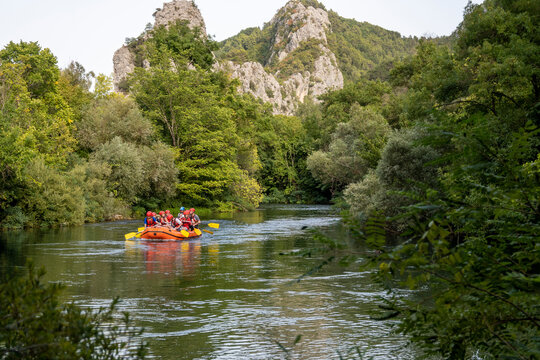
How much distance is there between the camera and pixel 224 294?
13656 mm

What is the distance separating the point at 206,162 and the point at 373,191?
78.5ft

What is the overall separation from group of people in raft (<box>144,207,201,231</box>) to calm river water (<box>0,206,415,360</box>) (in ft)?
8.12

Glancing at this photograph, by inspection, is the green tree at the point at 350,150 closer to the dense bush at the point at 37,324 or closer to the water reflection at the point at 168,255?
the water reflection at the point at 168,255

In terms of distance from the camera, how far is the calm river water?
9.37 meters

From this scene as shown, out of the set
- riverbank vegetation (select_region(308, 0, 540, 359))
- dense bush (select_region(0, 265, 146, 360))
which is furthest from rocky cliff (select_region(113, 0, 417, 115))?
dense bush (select_region(0, 265, 146, 360))

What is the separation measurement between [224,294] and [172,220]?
15.2m

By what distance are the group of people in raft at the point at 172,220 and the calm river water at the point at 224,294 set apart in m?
2.48

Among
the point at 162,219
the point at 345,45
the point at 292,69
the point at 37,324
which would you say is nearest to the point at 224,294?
the point at 37,324

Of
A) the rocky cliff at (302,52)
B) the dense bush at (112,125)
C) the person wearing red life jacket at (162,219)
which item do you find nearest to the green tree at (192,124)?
the dense bush at (112,125)

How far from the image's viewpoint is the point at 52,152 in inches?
1495

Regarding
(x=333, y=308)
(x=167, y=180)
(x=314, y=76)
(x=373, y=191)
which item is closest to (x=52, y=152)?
(x=167, y=180)

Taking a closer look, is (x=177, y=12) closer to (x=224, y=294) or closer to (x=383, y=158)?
(x=383, y=158)

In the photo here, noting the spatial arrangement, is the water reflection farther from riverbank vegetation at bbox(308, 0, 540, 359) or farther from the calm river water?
riverbank vegetation at bbox(308, 0, 540, 359)

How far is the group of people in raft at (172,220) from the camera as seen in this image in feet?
89.5
